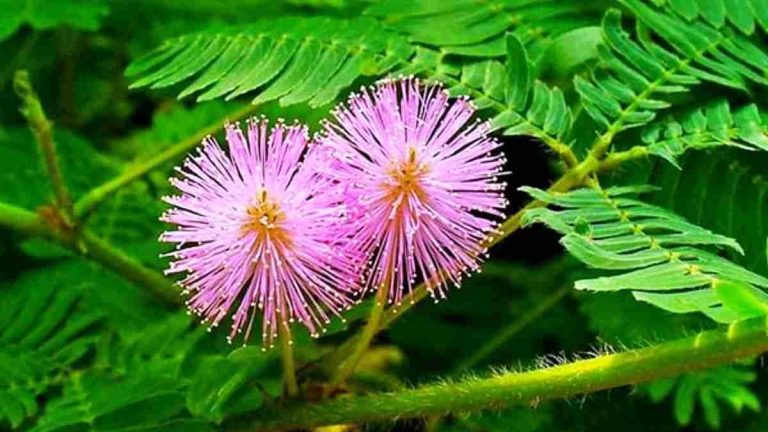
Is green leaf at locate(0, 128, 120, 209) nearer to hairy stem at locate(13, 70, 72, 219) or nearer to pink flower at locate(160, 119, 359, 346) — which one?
hairy stem at locate(13, 70, 72, 219)

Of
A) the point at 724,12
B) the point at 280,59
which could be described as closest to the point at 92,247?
the point at 280,59

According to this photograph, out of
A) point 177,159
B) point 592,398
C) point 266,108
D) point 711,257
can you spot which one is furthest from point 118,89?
point 711,257

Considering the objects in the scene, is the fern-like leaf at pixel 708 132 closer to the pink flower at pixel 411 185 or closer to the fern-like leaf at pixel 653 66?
the fern-like leaf at pixel 653 66

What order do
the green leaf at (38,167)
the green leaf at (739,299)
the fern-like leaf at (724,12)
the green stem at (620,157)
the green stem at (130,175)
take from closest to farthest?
the green leaf at (739,299) < the green stem at (620,157) < the fern-like leaf at (724,12) < the green stem at (130,175) < the green leaf at (38,167)

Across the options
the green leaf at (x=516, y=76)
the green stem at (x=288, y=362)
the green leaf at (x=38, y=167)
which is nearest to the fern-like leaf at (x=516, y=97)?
the green leaf at (x=516, y=76)

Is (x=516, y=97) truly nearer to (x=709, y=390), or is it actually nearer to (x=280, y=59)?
(x=280, y=59)

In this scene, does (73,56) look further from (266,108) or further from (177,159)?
(266,108)

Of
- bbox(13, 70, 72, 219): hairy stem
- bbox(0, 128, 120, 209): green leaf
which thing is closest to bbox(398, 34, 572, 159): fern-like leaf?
bbox(13, 70, 72, 219): hairy stem
